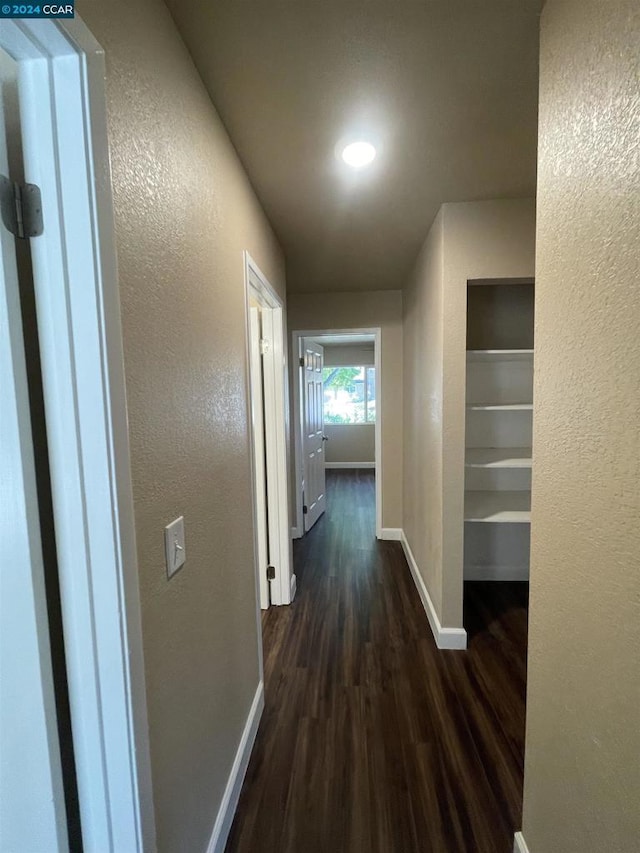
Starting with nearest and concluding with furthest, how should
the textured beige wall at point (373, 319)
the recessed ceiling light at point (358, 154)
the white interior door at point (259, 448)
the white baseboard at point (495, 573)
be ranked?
the recessed ceiling light at point (358, 154)
the white interior door at point (259, 448)
the white baseboard at point (495, 573)
the textured beige wall at point (373, 319)

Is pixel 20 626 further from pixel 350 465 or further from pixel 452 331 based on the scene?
pixel 350 465

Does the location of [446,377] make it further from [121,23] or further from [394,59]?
[121,23]

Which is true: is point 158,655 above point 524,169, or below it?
below

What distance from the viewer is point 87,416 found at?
64 centimetres

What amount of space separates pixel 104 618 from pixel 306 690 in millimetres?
Answer: 1533

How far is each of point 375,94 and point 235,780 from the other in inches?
95.6

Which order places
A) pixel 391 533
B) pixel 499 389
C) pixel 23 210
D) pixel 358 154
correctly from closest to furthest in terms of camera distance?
pixel 23 210
pixel 358 154
pixel 499 389
pixel 391 533

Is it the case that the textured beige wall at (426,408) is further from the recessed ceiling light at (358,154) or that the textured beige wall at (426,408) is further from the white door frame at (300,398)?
the recessed ceiling light at (358,154)

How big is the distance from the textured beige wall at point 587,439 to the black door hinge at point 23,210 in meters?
1.04

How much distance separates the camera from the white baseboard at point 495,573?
2812 millimetres

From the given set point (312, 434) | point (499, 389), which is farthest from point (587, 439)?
point (312, 434)

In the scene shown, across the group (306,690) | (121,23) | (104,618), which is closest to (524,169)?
(121,23)

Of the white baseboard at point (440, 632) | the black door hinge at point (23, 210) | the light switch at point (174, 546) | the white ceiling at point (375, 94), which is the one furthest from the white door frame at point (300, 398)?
the black door hinge at point (23, 210)

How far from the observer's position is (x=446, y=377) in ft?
6.43
